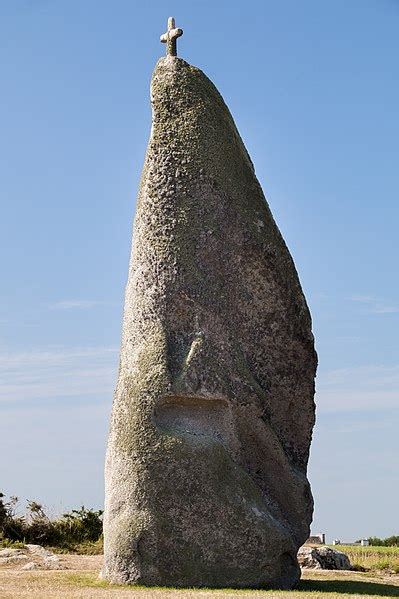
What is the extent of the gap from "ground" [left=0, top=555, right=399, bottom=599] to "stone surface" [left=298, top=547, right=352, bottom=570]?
91cm

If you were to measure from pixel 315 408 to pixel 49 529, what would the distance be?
10.4 m

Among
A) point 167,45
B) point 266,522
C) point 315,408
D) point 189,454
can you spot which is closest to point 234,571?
point 266,522

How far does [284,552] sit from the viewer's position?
583 inches

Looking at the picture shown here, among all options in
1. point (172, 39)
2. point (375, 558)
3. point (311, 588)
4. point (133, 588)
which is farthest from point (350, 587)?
point (172, 39)

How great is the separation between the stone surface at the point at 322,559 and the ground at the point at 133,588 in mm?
910

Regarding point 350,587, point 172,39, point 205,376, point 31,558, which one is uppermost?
point 172,39

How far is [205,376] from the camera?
1471cm

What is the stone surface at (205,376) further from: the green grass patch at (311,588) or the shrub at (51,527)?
the shrub at (51,527)

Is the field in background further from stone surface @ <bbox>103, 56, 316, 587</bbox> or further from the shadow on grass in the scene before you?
stone surface @ <bbox>103, 56, 316, 587</bbox>

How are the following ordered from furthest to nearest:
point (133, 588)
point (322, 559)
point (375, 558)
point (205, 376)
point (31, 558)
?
point (375, 558)
point (322, 559)
point (31, 558)
point (205, 376)
point (133, 588)

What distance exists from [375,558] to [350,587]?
7496mm

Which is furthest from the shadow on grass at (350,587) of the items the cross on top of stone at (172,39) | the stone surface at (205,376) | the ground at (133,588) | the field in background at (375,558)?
the cross on top of stone at (172,39)

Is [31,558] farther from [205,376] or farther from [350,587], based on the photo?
[205,376]

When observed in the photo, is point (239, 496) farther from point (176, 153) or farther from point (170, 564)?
point (176, 153)
